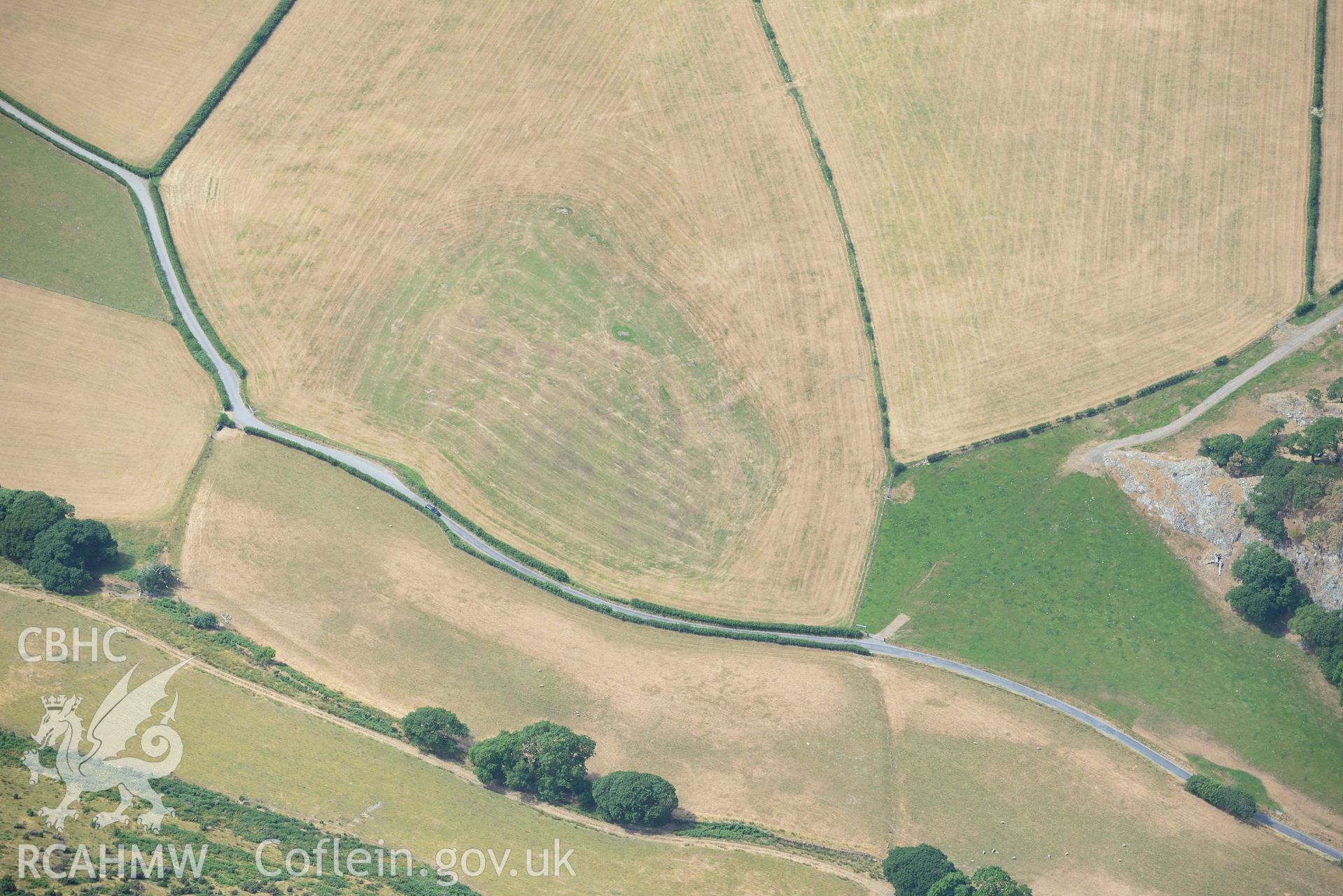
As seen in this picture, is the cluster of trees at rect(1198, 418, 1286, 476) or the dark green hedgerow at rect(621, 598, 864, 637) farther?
the cluster of trees at rect(1198, 418, 1286, 476)

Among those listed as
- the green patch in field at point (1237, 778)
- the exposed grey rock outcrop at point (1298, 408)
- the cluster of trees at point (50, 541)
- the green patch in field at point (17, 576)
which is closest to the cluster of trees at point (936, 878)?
the green patch in field at point (1237, 778)

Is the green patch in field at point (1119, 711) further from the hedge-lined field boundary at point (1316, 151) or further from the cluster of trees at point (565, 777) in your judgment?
the hedge-lined field boundary at point (1316, 151)

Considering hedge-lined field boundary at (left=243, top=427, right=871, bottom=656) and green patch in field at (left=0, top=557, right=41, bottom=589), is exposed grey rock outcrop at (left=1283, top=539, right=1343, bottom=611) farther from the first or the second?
green patch in field at (left=0, top=557, right=41, bottom=589)

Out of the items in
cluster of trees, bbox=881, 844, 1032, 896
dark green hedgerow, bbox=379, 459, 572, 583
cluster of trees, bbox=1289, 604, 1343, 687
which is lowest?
cluster of trees, bbox=881, 844, 1032, 896

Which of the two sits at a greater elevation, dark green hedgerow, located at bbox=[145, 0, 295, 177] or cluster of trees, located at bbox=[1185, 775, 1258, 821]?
dark green hedgerow, located at bbox=[145, 0, 295, 177]

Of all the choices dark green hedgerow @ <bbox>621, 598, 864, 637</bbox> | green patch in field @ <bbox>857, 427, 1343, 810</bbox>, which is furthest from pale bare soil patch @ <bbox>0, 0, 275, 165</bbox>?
green patch in field @ <bbox>857, 427, 1343, 810</bbox>

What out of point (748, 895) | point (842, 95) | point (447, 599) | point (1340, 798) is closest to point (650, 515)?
point (447, 599)

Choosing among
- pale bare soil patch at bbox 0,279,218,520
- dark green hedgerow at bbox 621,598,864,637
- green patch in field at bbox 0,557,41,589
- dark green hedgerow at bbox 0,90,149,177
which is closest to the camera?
→ green patch in field at bbox 0,557,41,589
